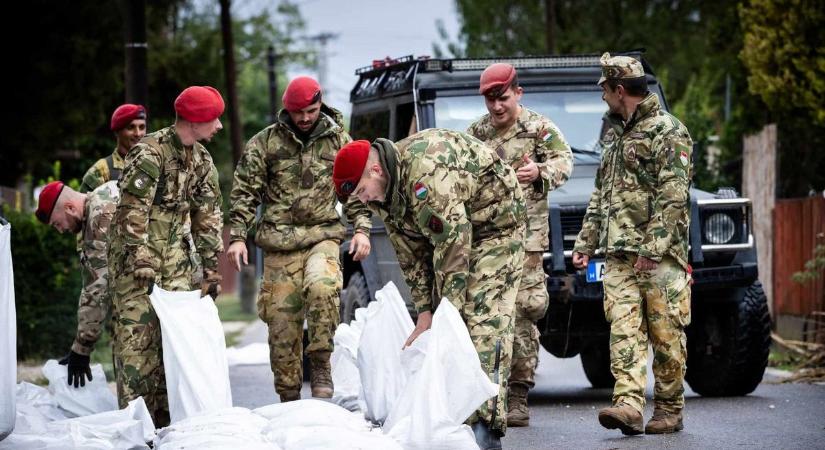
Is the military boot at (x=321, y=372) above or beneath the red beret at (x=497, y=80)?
beneath

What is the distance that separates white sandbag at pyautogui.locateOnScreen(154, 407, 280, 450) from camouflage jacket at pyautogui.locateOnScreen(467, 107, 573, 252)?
7.45 feet

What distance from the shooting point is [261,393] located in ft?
34.6

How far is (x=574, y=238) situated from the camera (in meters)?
9.20

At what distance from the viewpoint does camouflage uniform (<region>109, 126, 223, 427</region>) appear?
7.57 meters

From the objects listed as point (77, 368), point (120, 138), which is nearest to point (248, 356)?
point (120, 138)

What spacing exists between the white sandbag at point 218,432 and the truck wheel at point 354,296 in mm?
3386

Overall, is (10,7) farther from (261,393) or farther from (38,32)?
(261,393)

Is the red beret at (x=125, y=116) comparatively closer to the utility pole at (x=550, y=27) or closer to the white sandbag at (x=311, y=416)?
the white sandbag at (x=311, y=416)

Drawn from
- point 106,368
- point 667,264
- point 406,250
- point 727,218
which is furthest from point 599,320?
point 106,368

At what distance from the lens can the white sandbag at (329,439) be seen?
6125 mm

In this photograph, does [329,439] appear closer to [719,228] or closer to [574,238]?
[574,238]

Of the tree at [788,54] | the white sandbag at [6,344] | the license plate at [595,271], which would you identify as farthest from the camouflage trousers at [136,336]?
the tree at [788,54]

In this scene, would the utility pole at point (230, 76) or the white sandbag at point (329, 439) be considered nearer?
the white sandbag at point (329, 439)

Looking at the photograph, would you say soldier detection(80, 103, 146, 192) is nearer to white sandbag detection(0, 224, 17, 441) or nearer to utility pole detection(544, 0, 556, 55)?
white sandbag detection(0, 224, 17, 441)
